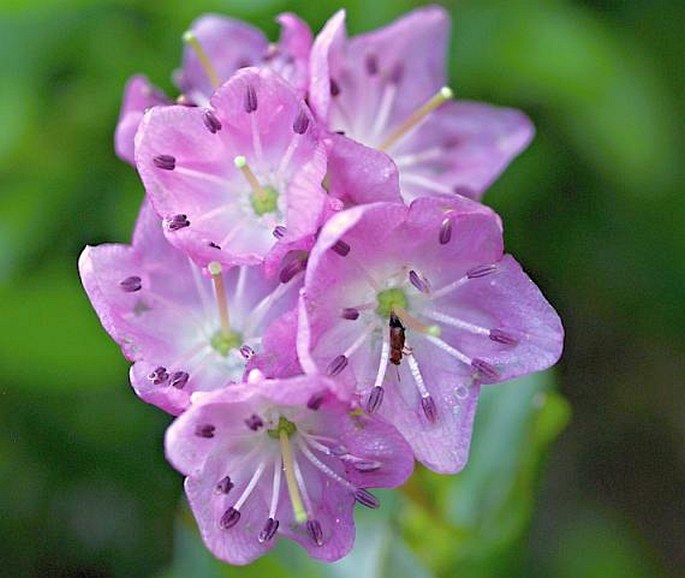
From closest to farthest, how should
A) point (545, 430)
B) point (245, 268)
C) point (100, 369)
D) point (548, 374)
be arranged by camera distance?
point (245, 268) < point (545, 430) < point (548, 374) < point (100, 369)

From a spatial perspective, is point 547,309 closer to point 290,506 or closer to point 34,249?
point 290,506

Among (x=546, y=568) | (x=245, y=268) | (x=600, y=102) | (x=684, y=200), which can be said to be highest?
(x=245, y=268)

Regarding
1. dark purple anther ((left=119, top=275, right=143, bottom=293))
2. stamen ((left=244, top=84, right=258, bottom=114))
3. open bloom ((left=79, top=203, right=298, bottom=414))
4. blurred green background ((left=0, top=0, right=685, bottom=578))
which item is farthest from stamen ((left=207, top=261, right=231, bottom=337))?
blurred green background ((left=0, top=0, right=685, bottom=578))

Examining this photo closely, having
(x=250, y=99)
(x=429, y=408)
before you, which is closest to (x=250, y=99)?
(x=250, y=99)

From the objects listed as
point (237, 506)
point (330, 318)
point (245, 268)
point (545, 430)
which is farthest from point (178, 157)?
point (545, 430)

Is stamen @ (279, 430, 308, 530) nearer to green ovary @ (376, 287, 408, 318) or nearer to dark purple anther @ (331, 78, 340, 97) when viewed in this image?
green ovary @ (376, 287, 408, 318)
